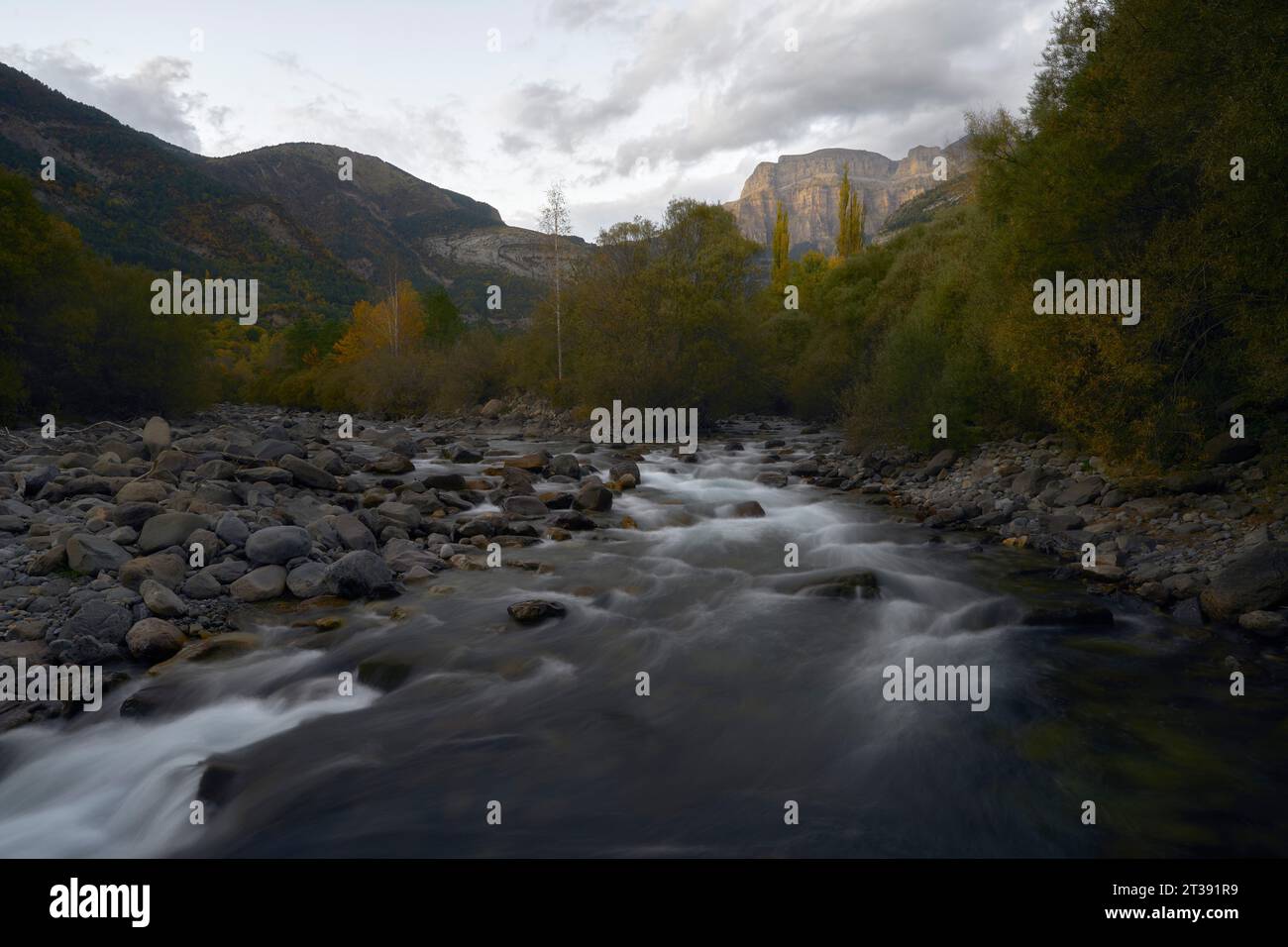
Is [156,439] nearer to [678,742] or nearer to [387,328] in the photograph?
[678,742]

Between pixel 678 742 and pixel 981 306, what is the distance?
661 inches

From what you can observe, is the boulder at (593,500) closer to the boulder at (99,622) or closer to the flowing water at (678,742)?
the flowing water at (678,742)

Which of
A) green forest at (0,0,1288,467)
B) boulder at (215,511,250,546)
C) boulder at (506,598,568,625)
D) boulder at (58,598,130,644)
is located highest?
green forest at (0,0,1288,467)

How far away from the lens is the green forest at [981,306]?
11.0 meters

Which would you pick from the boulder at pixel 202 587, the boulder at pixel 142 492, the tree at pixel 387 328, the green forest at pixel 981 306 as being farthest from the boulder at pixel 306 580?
the tree at pixel 387 328

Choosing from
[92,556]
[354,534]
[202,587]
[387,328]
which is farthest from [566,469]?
[387,328]

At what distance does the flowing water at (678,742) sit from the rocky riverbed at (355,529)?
735 mm

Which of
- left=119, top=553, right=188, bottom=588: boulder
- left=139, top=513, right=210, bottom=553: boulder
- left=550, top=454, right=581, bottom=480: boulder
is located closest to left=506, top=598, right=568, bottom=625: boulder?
left=119, top=553, right=188, bottom=588: boulder

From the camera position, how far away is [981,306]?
19.6 m

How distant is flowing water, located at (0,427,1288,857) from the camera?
6.05m

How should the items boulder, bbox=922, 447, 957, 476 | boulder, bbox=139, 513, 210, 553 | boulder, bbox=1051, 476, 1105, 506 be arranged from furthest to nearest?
boulder, bbox=922, 447, 957, 476, boulder, bbox=1051, 476, 1105, 506, boulder, bbox=139, 513, 210, 553

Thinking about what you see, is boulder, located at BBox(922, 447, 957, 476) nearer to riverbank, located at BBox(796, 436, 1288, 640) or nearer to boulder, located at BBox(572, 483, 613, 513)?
riverbank, located at BBox(796, 436, 1288, 640)

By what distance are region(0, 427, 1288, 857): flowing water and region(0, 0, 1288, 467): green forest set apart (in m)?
5.64
